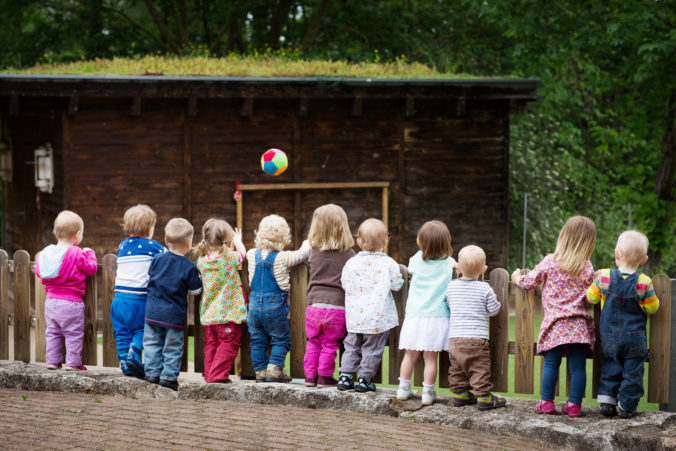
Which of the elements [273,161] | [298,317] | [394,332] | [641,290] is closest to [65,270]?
[298,317]

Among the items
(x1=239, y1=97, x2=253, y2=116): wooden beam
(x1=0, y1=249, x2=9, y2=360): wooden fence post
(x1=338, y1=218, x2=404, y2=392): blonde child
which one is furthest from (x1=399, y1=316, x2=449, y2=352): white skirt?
(x1=239, y1=97, x2=253, y2=116): wooden beam

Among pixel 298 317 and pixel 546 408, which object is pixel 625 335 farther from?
pixel 298 317

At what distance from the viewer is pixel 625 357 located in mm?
5727

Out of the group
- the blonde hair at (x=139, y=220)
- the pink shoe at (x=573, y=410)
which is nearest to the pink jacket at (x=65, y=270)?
the blonde hair at (x=139, y=220)

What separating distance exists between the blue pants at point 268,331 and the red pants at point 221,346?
5.4 inches

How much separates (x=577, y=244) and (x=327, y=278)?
189cm

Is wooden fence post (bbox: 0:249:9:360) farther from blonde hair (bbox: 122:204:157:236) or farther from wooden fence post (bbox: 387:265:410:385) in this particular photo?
wooden fence post (bbox: 387:265:410:385)

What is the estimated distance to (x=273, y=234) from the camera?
650 cm

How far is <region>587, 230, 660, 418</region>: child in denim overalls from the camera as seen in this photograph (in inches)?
223

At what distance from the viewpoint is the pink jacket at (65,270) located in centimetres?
684

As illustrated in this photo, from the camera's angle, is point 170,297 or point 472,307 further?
point 170,297

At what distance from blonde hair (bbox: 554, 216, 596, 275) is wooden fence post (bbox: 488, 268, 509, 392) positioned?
531 millimetres

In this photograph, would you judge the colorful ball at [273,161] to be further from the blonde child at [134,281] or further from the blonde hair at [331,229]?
the blonde hair at [331,229]

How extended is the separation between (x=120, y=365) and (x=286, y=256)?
1802 mm
